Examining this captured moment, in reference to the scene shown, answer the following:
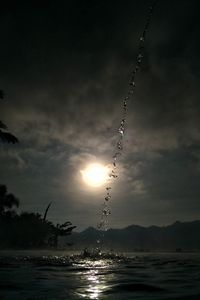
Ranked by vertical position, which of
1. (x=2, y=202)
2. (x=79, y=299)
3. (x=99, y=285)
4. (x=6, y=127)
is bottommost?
(x=79, y=299)

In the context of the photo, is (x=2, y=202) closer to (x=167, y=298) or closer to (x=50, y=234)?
(x=50, y=234)

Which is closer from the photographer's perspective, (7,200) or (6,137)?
(6,137)

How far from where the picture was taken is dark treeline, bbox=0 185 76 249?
74875mm

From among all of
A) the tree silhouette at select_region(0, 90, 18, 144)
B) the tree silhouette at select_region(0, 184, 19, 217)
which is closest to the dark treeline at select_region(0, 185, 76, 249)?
A: the tree silhouette at select_region(0, 184, 19, 217)

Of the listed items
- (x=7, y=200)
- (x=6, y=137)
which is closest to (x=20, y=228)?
(x=7, y=200)

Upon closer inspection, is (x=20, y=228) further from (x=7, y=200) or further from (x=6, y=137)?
(x=6, y=137)

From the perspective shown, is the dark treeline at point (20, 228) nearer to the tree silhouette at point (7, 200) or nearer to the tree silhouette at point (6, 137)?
the tree silhouette at point (7, 200)

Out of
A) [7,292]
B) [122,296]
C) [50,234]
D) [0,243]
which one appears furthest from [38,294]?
[50,234]

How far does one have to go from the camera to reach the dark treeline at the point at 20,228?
74.9 meters

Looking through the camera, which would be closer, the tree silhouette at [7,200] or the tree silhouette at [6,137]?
the tree silhouette at [6,137]

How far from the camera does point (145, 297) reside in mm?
9031

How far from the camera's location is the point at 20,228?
82125 mm

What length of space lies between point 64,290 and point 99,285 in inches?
56.4

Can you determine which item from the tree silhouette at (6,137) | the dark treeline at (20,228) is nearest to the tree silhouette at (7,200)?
the dark treeline at (20,228)
